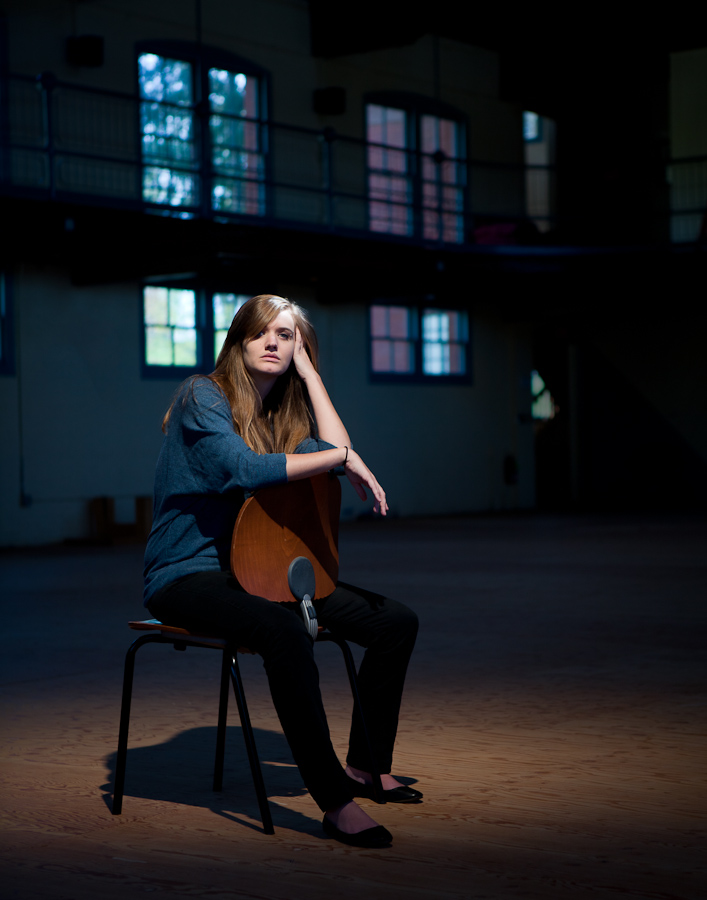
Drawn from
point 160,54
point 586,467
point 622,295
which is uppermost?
point 160,54

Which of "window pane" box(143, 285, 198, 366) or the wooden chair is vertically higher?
"window pane" box(143, 285, 198, 366)

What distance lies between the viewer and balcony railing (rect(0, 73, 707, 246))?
12539 mm

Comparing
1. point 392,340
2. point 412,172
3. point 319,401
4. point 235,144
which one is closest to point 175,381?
point 235,144

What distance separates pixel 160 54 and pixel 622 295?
22.5 ft

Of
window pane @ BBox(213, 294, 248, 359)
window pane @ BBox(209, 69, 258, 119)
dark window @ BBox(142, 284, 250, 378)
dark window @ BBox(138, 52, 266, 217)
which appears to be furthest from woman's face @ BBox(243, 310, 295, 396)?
window pane @ BBox(209, 69, 258, 119)

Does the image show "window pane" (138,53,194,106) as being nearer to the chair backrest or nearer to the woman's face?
the woman's face

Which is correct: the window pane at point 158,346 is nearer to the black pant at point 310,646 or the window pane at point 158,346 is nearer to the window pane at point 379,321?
the window pane at point 379,321

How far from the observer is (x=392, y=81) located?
16.8 meters

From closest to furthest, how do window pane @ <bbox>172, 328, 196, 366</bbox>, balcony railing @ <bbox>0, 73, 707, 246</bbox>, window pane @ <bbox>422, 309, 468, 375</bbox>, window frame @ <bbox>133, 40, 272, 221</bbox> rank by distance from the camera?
balcony railing @ <bbox>0, 73, 707, 246</bbox>
window frame @ <bbox>133, 40, 272, 221</bbox>
window pane @ <bbox>172, 328, 196, 366</bbox>
window pane @ <bbox>422, 309, 468, 375</bbox>

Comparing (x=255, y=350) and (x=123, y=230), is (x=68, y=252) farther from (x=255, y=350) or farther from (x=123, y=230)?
(x=255, y=350)

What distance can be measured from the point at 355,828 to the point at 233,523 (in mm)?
895

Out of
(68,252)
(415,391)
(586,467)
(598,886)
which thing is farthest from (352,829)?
(586,467)

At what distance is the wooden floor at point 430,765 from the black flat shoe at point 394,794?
0.04 meters

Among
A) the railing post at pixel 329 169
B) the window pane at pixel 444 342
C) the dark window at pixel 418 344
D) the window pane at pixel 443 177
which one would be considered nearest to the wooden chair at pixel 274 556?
the railing post at pixel 329 169
